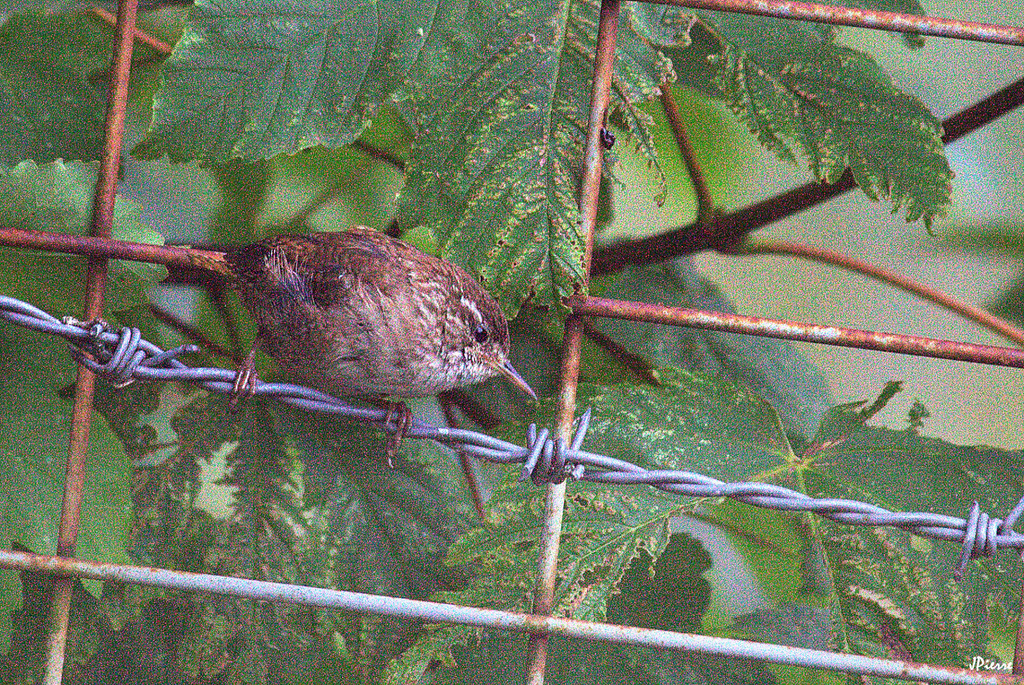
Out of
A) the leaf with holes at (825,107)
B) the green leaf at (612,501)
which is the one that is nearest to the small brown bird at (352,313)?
the green leaf at (612,501)

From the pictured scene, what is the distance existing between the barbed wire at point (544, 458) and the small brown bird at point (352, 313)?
225 millimetres

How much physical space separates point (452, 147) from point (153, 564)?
Result: 911 millimetres

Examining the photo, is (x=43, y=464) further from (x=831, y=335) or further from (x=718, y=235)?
(x=718, y=235)

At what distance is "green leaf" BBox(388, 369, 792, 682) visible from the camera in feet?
5.06

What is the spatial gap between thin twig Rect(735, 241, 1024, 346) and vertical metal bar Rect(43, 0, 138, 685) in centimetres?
140

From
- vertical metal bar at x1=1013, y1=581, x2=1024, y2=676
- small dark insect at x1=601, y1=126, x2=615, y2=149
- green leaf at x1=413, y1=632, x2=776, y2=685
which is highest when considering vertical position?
small dark insect at x1=601, y1=126, x2=615, y2=149

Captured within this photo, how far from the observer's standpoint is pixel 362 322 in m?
1.68

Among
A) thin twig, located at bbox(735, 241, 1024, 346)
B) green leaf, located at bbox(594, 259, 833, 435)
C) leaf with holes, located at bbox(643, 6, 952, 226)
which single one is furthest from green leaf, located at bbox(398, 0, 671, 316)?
thin twig, located at bbox(735, 241, 1024, 346)

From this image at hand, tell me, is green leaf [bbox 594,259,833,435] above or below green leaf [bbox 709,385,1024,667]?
above

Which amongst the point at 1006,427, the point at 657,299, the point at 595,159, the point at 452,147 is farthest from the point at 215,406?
the point at 1006,427

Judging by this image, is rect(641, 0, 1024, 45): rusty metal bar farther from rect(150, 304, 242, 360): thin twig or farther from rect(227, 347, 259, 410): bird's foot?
rect(150, 304, 242, 360): thin twig

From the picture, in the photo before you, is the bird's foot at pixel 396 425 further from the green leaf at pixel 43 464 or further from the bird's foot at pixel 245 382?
the green leaf at pixel 43 464

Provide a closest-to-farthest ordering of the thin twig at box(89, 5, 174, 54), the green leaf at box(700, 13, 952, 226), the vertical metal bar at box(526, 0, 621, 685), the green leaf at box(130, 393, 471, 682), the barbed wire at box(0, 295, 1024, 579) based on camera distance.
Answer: the barbed wire at box(0, 295, 1024, 579) < the vertical metal bar at box(526, 0, 621, 685) < the green leaf at box(700, 13, 952, 226) < the green leaf at box(130, 393, 471, 682) < the thin twig at box(89, 5, 174, 54)

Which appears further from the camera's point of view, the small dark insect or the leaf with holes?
the leaf with holes
